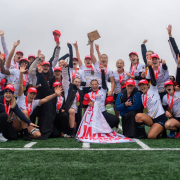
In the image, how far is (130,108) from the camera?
6777mm

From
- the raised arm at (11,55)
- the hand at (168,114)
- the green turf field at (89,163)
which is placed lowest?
the green turf field at (89,163)

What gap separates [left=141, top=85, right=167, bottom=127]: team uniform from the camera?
21.3 feet

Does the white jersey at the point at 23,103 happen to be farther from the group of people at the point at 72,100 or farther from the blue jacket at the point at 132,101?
the blue jacket at the point at 132,101

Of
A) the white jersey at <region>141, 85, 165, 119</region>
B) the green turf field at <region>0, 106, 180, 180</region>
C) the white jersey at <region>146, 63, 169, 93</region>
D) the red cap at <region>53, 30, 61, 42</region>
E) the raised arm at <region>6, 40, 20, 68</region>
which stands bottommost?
the green turf field at <region>0, 106, 180, 180</region>

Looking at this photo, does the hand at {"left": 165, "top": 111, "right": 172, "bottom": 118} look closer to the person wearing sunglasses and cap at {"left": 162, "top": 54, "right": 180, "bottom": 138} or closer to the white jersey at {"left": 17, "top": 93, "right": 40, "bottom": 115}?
the person wearing sunglasses and cap at {"left": 162, "top": 54, "right": 180, "bottom": 138}

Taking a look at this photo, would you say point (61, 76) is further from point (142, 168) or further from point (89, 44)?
point (142, 168)

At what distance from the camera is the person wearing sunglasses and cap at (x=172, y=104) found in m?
6.38

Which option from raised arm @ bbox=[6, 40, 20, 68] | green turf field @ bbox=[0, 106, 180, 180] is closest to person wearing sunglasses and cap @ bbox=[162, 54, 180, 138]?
green turf field @ bbox=[0, 106, 180, 180]

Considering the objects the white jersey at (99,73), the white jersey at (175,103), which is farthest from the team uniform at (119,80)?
the white jersey at (175,103)

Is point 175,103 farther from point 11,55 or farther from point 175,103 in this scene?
point 11,55

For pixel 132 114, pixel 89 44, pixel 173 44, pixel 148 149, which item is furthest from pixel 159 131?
pixel 89 44

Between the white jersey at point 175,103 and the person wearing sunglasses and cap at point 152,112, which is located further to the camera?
the white jersey at point 175,103

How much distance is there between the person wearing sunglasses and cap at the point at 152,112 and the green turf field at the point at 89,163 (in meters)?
1.37

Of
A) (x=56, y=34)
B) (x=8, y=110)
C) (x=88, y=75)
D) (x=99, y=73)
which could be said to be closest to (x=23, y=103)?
(x=8, y=110)
